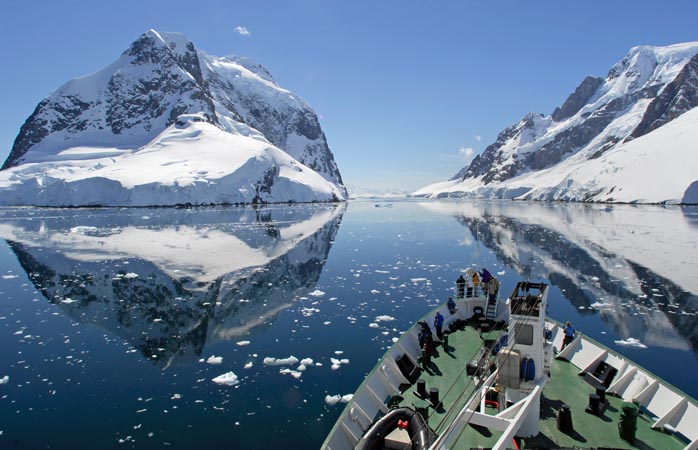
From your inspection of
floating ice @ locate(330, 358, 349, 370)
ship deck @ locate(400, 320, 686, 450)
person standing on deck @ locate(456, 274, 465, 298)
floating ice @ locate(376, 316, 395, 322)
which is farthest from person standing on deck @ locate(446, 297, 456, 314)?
floating ice @ locate(330, 358, 349, 370)

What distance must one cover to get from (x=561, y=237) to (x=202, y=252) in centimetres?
4175

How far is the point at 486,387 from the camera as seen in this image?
10.1 meters

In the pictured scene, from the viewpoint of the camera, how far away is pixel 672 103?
630 feet

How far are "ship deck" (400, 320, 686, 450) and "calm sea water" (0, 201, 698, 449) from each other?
2875 millimetres

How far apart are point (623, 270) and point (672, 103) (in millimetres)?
215208

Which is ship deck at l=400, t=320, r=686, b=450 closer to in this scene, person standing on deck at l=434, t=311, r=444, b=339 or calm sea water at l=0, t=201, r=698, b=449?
person standing on deck at l=434, t=311, r=444, b=339

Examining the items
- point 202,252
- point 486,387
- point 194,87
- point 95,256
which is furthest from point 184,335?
point 194,87

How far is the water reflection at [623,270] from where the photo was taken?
20.0 meters

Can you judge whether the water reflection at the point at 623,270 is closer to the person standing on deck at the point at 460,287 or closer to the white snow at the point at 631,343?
the white snow at the point at 631,343

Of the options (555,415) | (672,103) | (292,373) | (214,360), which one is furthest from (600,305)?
(672,103)

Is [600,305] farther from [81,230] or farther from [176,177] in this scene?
[176,177]

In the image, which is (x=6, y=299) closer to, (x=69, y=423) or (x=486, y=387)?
(x=69, y=423)

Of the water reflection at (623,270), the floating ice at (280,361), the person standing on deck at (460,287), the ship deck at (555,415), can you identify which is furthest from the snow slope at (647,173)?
the floating ice at (280,361)

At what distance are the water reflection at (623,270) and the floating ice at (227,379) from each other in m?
17.0
